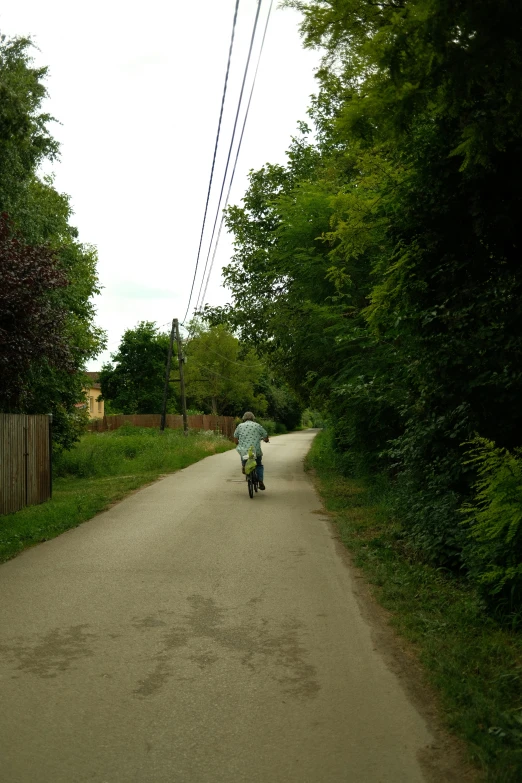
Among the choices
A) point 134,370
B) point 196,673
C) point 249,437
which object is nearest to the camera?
point 196,673

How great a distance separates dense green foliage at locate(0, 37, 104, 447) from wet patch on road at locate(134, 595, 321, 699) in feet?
24.1

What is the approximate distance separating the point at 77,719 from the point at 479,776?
2.24 metres

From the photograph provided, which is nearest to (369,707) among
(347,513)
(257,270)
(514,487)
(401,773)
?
(401,773)

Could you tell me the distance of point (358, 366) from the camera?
16.1m

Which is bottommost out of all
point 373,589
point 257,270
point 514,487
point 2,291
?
point 373,589

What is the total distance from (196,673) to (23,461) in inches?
386

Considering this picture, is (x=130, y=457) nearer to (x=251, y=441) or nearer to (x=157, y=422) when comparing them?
(x=251, y=441)

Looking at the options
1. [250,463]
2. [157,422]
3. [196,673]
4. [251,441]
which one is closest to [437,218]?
[196,673]

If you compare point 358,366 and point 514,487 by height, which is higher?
point 358,366

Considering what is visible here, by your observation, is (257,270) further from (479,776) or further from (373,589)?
(479,776)

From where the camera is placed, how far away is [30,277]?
13117mm

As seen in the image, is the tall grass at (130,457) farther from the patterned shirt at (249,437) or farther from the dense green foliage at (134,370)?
the dense green foliage at (134,370)

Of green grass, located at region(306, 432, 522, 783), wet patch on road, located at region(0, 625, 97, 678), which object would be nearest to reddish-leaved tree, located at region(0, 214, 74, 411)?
green grass, located at region(306, 432, 522, 783)

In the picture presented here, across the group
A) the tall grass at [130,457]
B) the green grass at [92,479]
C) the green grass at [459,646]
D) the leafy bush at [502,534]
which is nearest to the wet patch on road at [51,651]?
the green grass at [459,646]
